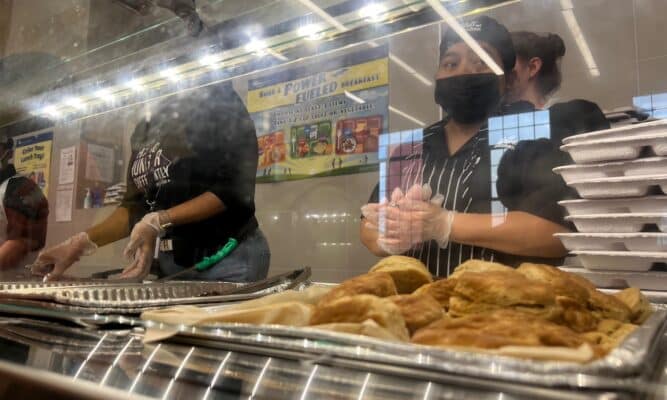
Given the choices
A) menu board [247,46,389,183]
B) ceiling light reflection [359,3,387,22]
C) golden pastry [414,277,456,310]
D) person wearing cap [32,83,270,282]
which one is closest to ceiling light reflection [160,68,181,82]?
person wearing cap [32,83,270,282]

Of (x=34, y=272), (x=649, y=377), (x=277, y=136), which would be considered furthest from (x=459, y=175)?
(x=34, y=272)

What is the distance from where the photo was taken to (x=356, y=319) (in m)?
0.57

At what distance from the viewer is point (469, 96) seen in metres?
1.35

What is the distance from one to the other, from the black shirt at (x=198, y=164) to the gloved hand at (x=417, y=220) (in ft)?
1.64

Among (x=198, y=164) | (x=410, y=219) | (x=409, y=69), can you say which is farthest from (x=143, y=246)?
(x=409, y=69)

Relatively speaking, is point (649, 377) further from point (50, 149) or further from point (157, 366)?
point (50, 149)

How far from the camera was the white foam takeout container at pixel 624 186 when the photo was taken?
909 mm

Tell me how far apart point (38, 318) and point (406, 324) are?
607 millimetres

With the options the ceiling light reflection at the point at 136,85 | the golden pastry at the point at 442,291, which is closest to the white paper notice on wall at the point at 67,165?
the ceiling light reflection at the point at 136,85

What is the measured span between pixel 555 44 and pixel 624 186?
0.51 metres

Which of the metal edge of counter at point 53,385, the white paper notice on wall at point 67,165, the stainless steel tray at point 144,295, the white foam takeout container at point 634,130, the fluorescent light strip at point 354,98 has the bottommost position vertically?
the metal edge of counter at point 53,385

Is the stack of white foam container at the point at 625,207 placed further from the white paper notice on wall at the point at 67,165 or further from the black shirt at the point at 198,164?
the white paper notice on wall at the point at 67,165

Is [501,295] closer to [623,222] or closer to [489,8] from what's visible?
[623,222]

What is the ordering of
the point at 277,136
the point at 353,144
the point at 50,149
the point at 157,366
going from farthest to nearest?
1. the point at 50,149
2. the point at 277,136
3. the point at 353,144
4. the point at 157,366
